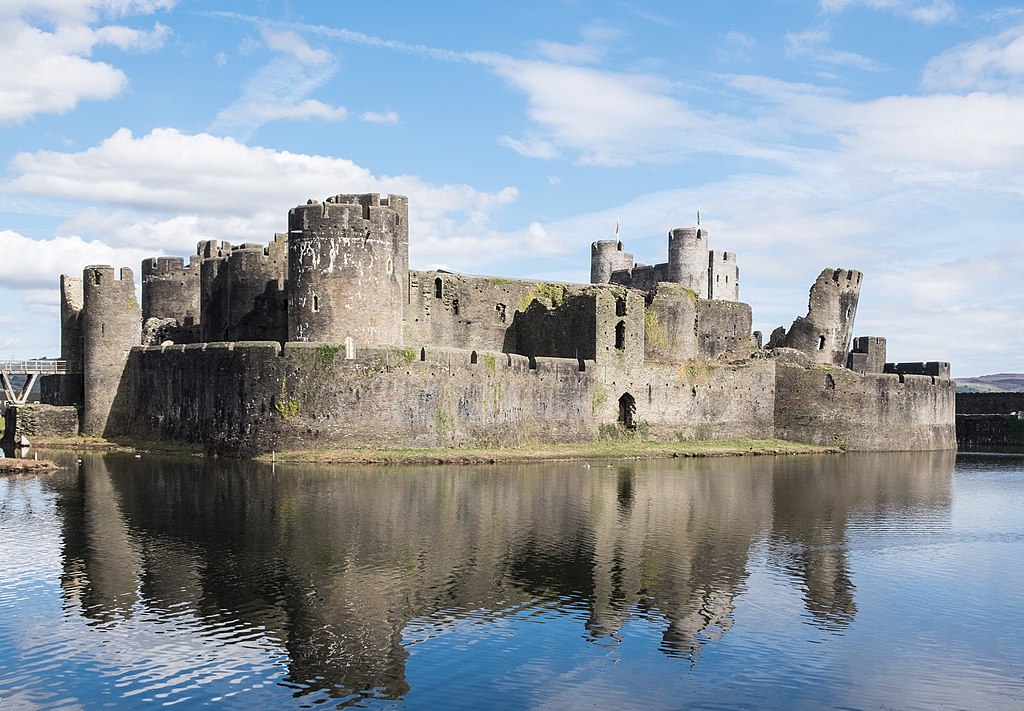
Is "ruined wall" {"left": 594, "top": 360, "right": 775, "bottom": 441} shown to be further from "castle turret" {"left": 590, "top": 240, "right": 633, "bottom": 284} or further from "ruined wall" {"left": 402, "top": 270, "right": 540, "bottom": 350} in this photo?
"castle turret" {"left": 590, "top": 240, "right": 633, "bottom": 284}

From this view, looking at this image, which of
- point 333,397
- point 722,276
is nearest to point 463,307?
point 333,397

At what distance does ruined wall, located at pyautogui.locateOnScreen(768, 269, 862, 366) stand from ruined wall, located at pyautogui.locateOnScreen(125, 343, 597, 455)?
21282mm

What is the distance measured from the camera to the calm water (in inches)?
506

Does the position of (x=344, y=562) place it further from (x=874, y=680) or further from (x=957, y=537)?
(x=957, y=537)

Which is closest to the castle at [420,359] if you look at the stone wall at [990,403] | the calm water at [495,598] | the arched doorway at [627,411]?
the arched doorway at [627,411]

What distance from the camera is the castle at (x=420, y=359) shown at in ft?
117

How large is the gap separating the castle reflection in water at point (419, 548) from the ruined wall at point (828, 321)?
23045 millimetres

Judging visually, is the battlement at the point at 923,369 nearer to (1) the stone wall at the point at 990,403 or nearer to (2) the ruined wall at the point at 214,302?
(1) the stone wall at the point at 990,403

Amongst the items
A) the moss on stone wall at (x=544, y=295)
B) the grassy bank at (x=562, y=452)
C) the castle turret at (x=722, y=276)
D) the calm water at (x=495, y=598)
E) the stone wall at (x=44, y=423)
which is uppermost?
the castle turret at (x=722, y=276)

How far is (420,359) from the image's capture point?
3609 cm

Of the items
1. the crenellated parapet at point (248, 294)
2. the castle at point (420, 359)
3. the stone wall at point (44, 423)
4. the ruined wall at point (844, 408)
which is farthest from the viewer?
the ruined wall at point (844, 408)

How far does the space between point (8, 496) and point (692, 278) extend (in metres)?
41.1

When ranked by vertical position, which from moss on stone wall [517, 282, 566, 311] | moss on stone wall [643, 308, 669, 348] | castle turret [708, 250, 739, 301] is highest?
castle turret [708, 250, 739, 301]

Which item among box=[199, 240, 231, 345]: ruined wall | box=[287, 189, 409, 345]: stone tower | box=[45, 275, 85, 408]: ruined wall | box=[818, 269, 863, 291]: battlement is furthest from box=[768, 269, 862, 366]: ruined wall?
A: box=[45, 275, 85, 408]: ruined wall
